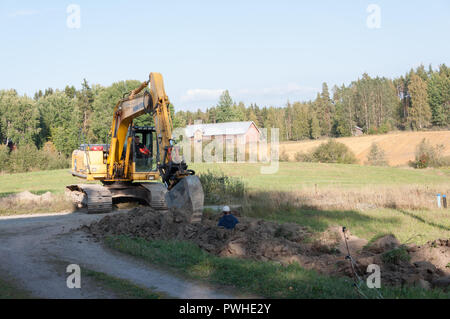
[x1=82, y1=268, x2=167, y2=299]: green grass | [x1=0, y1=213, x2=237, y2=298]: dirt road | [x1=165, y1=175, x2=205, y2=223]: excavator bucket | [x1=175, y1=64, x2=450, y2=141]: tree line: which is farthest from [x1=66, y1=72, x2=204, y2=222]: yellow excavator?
[x1=175, y1=64, x2=450, y2=141]: tree line

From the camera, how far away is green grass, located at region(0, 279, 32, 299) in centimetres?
780

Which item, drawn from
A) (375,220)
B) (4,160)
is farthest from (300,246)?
(4,160)

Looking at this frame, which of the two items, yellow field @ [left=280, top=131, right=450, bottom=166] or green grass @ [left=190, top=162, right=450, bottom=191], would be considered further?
yellow field @ [left=280, top=131, right=450, bottom=166]

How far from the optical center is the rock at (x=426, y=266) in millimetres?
9328

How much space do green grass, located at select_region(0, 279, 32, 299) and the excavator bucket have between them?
5.75m

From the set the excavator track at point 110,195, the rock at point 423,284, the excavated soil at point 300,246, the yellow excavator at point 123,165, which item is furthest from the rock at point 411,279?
the excavator track at point 110,195

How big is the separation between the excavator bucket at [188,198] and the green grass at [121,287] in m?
4.56

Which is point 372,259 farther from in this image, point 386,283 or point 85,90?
point 85,90

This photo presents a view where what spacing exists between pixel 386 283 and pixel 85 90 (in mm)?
93197

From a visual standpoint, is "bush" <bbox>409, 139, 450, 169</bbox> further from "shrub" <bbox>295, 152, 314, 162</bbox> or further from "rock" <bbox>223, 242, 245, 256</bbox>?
"rock" <bbox>223, 242, 245, 256</bbox>

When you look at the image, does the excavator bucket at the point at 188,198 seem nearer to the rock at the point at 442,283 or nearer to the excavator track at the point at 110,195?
the excavator track at the point at 110,195

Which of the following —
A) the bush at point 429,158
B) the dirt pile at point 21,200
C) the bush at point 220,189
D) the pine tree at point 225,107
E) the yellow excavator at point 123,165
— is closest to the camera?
the yellow excavator at point 123,165
